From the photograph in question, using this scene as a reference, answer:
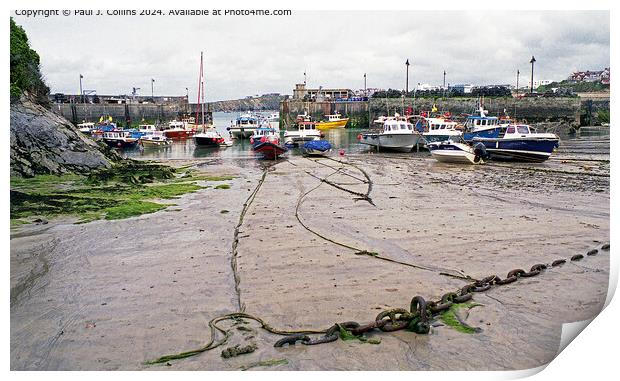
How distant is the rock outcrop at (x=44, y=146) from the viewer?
14000mm

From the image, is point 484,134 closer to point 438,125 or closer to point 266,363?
point 438,125

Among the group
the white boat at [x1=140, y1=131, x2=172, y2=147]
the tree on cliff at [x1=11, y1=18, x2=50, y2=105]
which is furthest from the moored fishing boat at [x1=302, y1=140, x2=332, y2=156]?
the white boat at [x1=140, y1=131, x2=172, y2=147]

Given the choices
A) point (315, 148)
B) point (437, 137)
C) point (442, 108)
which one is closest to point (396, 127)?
point (437, 137)

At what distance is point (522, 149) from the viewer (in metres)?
22.2

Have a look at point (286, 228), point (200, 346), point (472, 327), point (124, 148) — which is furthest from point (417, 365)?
point (124, 148)

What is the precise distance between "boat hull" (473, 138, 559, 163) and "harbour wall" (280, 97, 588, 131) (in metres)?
27.9

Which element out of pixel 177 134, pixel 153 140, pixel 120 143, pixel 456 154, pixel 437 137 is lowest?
pixel 456 154

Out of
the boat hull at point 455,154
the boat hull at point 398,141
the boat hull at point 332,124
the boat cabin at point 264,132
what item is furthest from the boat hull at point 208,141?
the boat hull at point 332,124

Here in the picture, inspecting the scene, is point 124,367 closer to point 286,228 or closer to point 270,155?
point 286,228

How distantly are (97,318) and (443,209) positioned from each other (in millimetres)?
8015

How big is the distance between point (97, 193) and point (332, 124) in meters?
48.1

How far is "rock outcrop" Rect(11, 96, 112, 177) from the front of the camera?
551 inches

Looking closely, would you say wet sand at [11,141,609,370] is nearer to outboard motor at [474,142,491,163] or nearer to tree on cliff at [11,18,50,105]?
tree on cliff at [11,18,50,105]

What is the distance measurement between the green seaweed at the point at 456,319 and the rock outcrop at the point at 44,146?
38.9 ft
